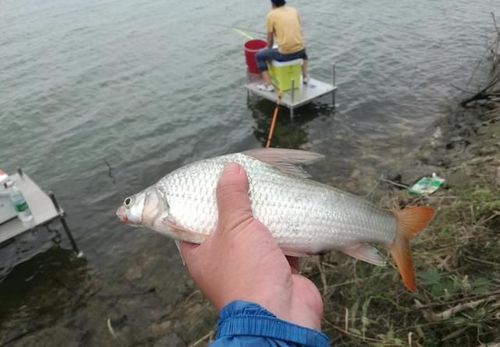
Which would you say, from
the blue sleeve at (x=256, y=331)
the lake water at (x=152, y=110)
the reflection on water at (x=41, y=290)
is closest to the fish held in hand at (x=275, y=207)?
the blue sleeve at (x=256, y=331)

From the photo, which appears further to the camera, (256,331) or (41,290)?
(41,290)

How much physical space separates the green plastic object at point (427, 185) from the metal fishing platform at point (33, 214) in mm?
5230

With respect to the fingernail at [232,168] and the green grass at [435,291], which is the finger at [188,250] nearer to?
the fingernail at [232,168]

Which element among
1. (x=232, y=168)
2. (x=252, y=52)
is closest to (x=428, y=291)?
(x=232, y=168)

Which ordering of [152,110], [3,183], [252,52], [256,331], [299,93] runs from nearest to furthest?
[256,331], [3,183], [299,93], [252,52], [152,110]

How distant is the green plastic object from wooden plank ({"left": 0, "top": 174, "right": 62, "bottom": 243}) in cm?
528

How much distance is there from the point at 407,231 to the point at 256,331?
5.61 feet

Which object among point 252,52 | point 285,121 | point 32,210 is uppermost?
Answer: point 252,52

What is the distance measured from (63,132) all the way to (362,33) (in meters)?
10.6

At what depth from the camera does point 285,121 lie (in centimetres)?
1045

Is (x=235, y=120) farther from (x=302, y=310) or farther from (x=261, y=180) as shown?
(x=302, y=310)

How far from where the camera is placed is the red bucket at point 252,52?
10.7 metres

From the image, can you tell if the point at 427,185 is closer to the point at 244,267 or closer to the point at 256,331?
the point at 244,267

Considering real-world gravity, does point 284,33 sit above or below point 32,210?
above
